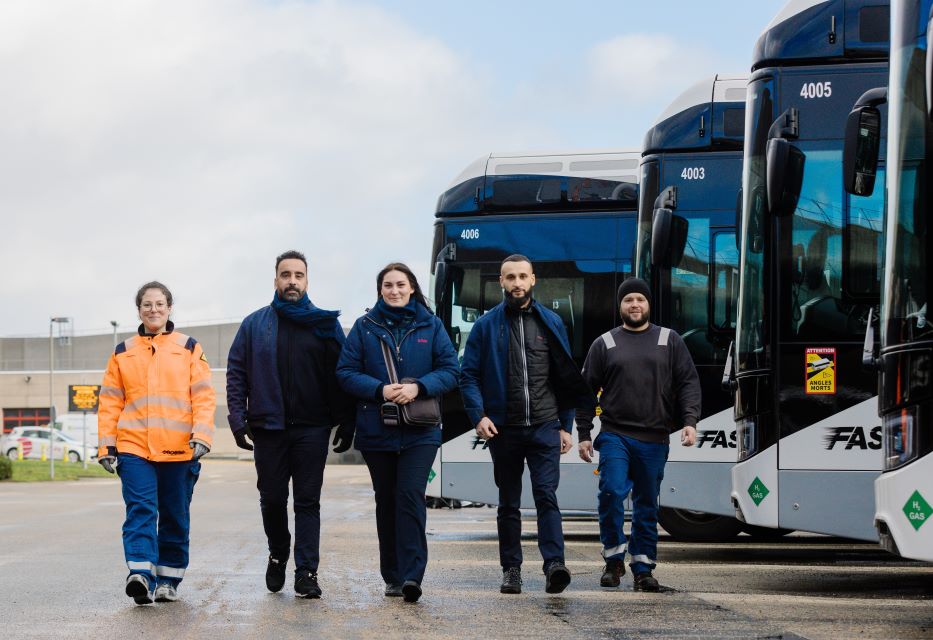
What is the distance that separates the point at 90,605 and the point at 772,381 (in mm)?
4389

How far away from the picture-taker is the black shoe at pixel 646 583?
9016 mm

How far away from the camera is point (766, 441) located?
9.67m

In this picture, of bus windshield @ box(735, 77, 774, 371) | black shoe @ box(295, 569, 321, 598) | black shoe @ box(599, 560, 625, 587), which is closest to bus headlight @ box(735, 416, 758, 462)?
bus windshield @ box(735, 77, 774, 371)

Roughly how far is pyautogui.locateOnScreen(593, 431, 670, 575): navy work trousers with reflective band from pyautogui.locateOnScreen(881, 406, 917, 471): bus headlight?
2.54 m

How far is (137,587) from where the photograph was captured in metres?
8.24

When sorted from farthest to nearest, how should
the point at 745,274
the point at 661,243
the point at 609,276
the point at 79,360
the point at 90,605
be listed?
1. the point at 79,360
2. the point at 609,276
3. the point at 661,243
4. the point at 745,274
5. the point at 90,605

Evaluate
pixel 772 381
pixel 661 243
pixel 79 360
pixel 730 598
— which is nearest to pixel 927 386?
pixel 730 598

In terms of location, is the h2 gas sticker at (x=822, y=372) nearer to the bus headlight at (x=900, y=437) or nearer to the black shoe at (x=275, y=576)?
the bus headlight at (x=900, y=437)

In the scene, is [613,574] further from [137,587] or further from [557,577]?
[137,587]

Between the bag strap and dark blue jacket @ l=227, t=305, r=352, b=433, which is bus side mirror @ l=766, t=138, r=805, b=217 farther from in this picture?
dark blue jacket @ l=227, t=305, r=352, b=433

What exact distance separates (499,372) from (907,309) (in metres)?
2.83

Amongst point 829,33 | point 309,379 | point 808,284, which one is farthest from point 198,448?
point 829,33

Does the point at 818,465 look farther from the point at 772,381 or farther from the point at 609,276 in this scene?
the point at 609,276

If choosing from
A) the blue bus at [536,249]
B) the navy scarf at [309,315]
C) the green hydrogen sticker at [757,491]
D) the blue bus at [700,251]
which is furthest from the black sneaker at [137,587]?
the blue bus at [536,249]
